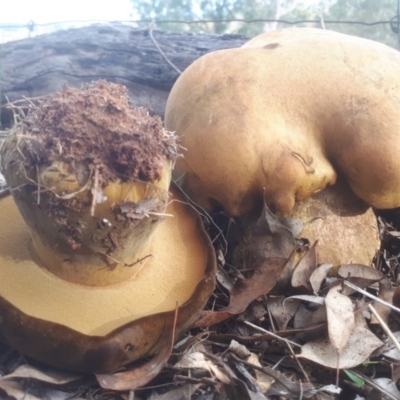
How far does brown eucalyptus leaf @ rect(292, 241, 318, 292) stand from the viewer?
153 centimetres

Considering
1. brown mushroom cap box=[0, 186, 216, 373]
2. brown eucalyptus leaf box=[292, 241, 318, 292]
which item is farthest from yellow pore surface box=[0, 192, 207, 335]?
brown eucalyptus leaf box=[292, 241, 318, 292]

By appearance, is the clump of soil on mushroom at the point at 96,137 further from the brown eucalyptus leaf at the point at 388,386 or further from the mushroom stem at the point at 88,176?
the brown eucalyptus leaf at the point at 388,386

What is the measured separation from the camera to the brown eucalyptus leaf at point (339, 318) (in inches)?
50.1

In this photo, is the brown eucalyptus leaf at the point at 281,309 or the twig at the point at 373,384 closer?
the twig at the point at 373,384

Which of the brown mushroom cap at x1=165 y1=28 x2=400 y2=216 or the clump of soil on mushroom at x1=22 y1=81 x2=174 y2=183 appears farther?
the brown mushroom cap at x1=165 y1=28 x2=400 y2=216

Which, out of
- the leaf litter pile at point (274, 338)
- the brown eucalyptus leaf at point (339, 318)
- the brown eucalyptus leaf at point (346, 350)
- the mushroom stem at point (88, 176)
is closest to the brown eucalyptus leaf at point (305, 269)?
the leaf litter pile at point (274, 338)

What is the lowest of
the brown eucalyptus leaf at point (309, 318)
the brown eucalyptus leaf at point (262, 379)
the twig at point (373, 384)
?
the twig at point (373, 384)

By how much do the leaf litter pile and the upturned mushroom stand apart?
144 mm

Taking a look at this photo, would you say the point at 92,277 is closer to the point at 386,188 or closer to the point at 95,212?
the point at 95,212

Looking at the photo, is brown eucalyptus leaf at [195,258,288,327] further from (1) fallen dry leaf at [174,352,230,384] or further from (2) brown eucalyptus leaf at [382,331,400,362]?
(2) brown eucalyptus leaf at [382,331,400,362]

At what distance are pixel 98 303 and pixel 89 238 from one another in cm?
17

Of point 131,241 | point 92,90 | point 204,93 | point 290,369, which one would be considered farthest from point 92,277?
point 204,93

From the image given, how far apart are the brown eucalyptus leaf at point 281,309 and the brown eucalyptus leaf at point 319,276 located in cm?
8

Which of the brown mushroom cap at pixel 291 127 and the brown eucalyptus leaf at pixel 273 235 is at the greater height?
the brown mushroom cap at pixel 291 127
